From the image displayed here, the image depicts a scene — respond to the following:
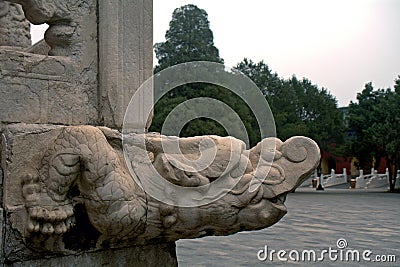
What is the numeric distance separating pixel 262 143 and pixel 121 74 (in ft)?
2.53

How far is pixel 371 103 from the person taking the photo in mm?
26016

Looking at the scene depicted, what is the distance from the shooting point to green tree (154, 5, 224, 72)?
23.2 m

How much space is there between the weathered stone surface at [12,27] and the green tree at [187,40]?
734 inches

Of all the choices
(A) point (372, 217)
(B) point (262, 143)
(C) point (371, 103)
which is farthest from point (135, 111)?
(C) point (371, 103)

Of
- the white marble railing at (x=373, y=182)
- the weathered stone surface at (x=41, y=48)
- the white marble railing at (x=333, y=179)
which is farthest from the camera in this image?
the white marble railing at (x=333, y=179)

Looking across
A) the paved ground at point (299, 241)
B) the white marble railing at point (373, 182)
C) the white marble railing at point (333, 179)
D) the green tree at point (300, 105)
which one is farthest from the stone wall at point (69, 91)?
the white marble railing at point (333, 179)

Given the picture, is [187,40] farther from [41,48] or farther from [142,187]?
[142,187]

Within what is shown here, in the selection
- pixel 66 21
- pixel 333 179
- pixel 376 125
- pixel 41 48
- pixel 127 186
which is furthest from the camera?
pixel 333 179

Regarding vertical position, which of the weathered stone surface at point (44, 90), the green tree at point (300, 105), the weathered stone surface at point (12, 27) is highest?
the green tree at point (300, 105)

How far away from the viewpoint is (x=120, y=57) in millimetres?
2688

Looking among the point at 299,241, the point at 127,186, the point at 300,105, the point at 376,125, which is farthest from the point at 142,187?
the point at 300,105

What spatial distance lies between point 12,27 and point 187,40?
2013 cm

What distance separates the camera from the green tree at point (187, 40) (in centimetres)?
2325

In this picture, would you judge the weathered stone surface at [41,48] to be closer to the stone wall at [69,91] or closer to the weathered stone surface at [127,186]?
the stone wall at [69,91]
